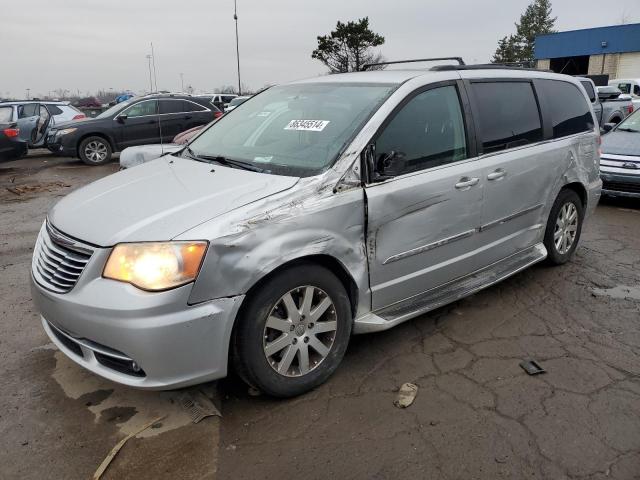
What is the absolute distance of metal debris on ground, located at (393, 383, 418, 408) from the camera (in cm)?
285

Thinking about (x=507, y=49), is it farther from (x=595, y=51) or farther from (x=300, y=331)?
(x=300, y=331)

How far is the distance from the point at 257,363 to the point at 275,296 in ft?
1.17

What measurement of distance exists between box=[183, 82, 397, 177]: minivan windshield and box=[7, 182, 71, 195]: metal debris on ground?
23.4 ft

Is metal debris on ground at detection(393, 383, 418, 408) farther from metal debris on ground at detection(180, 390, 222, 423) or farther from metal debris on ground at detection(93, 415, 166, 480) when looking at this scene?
metal debris on ground at detection(93, 415, 166, 480)

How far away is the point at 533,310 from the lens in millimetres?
4016

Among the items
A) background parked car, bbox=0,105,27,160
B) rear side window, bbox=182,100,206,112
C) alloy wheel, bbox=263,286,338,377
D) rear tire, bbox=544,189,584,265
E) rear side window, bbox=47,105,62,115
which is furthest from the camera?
rear side window, bbox=47,105,62,115

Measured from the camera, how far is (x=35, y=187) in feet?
32.8

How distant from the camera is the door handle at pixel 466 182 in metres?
3.44

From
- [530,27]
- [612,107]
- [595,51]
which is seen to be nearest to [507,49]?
[530,27]

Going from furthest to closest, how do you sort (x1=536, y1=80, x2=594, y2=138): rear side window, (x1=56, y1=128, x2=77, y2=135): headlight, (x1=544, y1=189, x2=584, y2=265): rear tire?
(x1=56, y1=128, x2=77, y2=135): headlight → (x1=544, y1=189, x2=584, y2=265): rear tire → (x1=536, y1=80, x2=594, y2=138): rear side window

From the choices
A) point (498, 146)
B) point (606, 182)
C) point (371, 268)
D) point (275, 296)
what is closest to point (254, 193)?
point (275, 296)

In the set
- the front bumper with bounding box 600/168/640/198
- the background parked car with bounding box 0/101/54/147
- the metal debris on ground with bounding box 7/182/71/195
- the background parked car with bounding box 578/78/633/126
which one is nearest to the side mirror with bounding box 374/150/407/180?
the front bumper with bounding box 600/168/640/198

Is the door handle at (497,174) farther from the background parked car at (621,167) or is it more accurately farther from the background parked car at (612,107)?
the background parked car at (612,107)

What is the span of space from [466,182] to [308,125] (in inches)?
44.0
